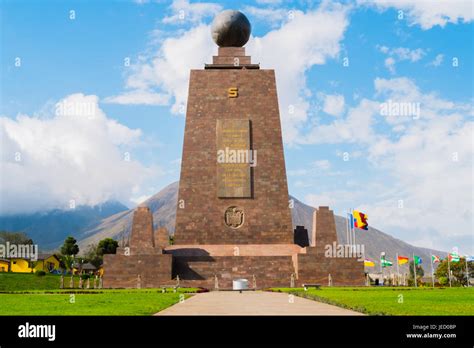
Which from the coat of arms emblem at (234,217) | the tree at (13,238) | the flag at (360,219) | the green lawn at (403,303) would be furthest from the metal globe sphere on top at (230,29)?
the tree at (13,238)

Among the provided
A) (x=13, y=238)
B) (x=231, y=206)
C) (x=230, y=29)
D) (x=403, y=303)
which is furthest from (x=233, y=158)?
(x=13, y=238)

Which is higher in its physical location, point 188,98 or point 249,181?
point 188,98

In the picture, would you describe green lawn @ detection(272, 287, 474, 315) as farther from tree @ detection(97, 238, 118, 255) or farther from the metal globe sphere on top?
tree @ detection(97, 238, 118, 255)

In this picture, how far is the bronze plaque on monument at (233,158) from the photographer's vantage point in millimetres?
33469

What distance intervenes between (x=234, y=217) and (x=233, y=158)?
383cm

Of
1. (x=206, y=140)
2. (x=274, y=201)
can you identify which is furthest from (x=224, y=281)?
(x=206, y=140)

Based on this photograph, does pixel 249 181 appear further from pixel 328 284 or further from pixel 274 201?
pixel 328 284

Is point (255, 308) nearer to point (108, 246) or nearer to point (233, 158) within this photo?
point (233, 158)

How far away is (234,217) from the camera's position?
1303 inches

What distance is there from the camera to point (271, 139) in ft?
113

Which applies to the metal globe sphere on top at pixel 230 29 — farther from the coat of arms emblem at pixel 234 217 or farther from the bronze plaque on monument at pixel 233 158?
the coat of arms emblem at pixel 234 217

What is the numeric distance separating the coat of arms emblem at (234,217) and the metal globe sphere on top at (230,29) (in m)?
12.2

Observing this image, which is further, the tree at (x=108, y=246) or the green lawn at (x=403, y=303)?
the tree at (x=108, y=246)
